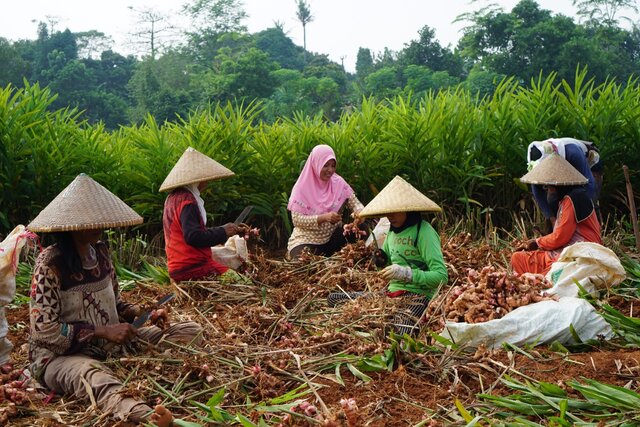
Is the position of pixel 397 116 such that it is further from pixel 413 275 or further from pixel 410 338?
pixel 410 338

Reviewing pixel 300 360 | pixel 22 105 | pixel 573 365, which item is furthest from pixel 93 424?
pixel 22 105

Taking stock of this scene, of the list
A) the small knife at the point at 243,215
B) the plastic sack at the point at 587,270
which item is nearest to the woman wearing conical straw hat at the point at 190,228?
the small knife at the point at 243,215

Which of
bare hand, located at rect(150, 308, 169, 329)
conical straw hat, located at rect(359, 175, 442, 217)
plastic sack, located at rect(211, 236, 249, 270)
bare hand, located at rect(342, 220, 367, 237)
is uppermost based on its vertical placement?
conical straw hat, located at rect(359, 175, 442, 217)

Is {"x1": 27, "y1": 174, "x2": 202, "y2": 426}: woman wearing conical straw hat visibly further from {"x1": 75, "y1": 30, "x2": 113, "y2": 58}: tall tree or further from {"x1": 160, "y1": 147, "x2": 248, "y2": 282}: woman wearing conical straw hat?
{"x1": 75, "y1": 30, "x2": 113, "y2": 58}: tall tree

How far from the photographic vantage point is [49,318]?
376cm

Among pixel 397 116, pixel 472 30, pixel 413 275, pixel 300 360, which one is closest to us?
pixel 300 360

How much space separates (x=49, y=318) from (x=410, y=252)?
85.4 inches

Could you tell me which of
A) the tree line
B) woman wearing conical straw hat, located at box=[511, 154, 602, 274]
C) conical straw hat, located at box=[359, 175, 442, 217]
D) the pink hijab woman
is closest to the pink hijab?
the pink hijab woman

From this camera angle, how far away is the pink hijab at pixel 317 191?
273 inches

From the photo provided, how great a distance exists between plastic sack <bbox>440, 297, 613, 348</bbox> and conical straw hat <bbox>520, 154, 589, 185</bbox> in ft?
3.71

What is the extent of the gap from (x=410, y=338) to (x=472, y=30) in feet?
180

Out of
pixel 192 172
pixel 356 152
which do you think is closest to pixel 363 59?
pixel 356 152

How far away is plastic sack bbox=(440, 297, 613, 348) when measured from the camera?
4.32 metres

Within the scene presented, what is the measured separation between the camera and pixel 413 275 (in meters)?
4.81
